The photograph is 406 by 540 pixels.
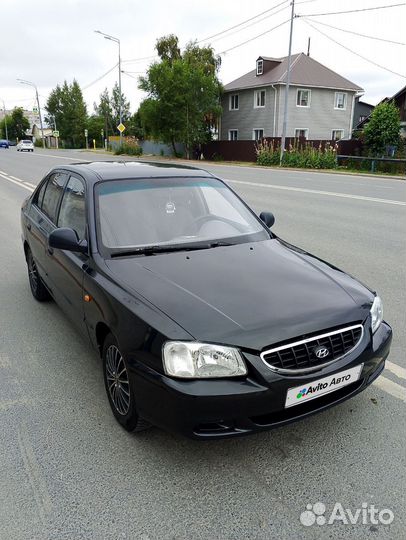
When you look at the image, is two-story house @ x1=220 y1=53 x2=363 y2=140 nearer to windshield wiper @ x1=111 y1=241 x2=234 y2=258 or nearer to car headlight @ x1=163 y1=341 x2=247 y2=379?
windshield wiper @ x1=111 y1=241 x2=234 y2=258

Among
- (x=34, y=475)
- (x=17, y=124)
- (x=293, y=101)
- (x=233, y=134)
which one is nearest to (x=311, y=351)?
(x=34, y=475)

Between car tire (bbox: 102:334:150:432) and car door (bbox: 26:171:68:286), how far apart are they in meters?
1.73

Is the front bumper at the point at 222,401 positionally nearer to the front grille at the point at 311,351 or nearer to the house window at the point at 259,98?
the front grille at the point at 311,351

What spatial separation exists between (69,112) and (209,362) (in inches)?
3898

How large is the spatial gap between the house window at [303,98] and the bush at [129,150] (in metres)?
17.2

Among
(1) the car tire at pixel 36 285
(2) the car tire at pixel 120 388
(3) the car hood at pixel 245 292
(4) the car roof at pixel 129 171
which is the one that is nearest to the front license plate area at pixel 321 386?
(3) the car hood at pixel 245 292

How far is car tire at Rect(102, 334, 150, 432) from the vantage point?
268cm

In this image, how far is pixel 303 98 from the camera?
40188mm

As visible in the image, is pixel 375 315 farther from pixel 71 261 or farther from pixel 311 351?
pixel 71 261

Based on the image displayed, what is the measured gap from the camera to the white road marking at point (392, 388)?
125 inches

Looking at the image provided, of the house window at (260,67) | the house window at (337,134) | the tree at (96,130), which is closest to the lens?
the house window at (260,67)

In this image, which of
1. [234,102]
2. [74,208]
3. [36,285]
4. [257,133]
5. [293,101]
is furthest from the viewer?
[234,102]

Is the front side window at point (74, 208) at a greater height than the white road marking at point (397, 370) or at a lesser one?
greater

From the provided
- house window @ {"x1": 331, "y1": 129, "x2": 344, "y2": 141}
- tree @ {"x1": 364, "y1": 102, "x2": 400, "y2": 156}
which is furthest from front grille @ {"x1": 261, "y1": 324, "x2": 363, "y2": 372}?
house window @ {"x1": 331, "y1": 129, "x2": 344, "y2": 141}
